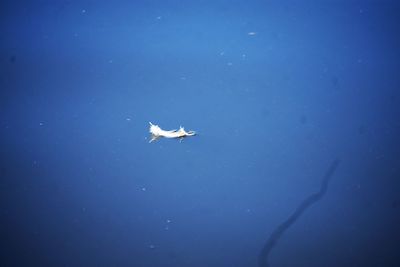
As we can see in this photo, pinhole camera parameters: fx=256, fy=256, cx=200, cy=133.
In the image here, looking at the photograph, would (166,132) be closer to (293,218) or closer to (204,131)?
(204,131)

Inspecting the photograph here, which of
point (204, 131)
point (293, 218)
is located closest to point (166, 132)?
point (204, 131)

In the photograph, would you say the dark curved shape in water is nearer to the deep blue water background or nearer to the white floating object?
the deep blue water background

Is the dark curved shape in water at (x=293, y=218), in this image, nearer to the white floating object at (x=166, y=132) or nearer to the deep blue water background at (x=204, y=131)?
the deep blue water background at (x=204, y=131)

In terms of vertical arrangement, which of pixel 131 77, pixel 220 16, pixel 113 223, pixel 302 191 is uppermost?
pixel 220 16

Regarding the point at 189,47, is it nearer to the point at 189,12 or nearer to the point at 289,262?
the point at 189,12

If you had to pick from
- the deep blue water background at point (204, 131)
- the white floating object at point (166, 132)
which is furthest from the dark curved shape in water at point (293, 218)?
the white floating object at point (166, 132)

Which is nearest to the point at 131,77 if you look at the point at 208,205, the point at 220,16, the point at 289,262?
the point at 220,16
